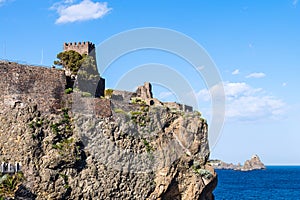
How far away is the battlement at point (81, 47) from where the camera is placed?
45062mm

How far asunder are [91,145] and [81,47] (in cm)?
1370

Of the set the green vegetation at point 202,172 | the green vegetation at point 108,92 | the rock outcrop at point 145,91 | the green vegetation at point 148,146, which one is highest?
the rock outcrop at point 145,91

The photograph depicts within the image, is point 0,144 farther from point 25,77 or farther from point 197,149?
point 197,149

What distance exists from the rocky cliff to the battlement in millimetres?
9020

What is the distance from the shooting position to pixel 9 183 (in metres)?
30.3

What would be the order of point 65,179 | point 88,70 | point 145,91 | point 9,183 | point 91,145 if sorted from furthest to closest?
point 145,91, point 88,70, point 91,145, point 65,179, point 9,183

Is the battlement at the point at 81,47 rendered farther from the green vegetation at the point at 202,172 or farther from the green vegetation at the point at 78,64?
the green vegetation at the point at 202,172

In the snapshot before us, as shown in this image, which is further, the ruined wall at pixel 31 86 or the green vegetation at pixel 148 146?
the green vegetation at pixel 148 146

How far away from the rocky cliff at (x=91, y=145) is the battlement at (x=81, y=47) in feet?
29.6

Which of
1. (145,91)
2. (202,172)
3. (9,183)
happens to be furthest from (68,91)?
(145,91)

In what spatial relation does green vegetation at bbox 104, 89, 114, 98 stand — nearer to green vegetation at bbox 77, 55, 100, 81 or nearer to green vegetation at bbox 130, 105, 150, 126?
green vegetation at bbox 77, 55, 100, 81

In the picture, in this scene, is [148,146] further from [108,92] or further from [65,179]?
[108,92]

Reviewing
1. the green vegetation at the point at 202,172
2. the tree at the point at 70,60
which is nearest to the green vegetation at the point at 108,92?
the tree at the point at 70,60

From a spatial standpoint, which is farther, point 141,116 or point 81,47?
point 81,47
